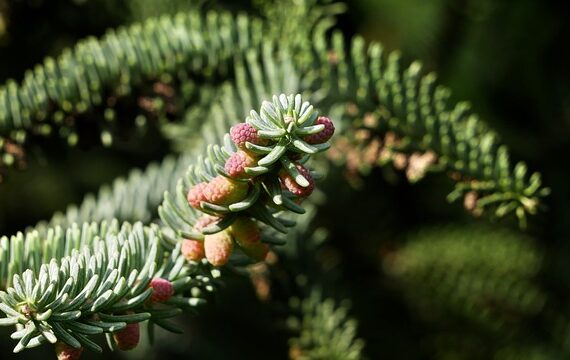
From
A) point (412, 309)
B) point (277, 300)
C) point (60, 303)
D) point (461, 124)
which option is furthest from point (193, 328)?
point (60, 303)

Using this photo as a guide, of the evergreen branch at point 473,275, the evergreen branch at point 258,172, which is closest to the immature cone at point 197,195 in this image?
the evergreen branch at point 258,172

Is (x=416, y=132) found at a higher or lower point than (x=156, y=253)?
higher

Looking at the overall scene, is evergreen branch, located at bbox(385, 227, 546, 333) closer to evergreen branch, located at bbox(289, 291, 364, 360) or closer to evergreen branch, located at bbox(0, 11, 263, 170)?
evergreen branch, located at bbox(289, 291, 364, 360)

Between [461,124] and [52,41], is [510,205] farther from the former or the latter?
[52,41]

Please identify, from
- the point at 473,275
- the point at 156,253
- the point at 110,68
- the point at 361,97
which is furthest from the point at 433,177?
the point at 156,253

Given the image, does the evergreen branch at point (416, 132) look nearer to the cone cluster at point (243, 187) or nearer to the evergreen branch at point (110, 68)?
the evergreen branch at point (110, 68)

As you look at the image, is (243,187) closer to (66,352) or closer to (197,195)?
(197,195)

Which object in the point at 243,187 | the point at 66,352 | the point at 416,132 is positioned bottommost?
the point at 66,352
